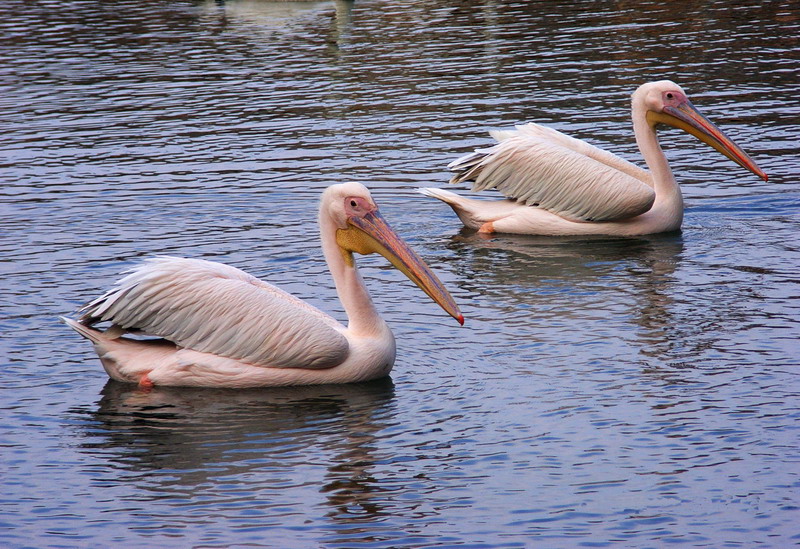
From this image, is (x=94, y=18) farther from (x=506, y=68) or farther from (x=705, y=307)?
(x=705, y=307)

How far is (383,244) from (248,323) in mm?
822

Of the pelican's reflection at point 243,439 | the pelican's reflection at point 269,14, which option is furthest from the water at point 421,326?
the pelican's reflection at point 269,14

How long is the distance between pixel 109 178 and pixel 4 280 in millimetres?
3025

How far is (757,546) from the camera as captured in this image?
4570mm

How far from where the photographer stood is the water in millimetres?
4969

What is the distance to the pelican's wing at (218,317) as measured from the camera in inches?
242

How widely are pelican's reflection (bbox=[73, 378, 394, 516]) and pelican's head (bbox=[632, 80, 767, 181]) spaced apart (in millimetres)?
3944

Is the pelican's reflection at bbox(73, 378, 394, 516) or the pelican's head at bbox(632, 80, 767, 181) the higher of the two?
the pelican's head at bbox(632, 80, 767, 181)

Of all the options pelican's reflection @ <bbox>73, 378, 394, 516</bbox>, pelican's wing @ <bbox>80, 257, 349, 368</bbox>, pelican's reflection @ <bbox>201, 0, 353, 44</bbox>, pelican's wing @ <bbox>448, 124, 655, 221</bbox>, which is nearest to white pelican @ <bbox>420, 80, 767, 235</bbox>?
pelican's wing @ <bbox>448, 124, 655, 221</bbox>

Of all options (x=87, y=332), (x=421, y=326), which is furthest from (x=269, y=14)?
(x=87, y=332)

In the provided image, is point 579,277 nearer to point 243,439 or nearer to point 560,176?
point 560,176

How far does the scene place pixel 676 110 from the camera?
9.17 m

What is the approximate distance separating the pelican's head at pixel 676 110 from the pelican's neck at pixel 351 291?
3.67 metres

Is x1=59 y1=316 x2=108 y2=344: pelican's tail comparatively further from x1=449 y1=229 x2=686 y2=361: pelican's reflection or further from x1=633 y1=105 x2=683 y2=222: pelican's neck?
x1=633 y1=105 x2=683 y2=222: pelican's neck
